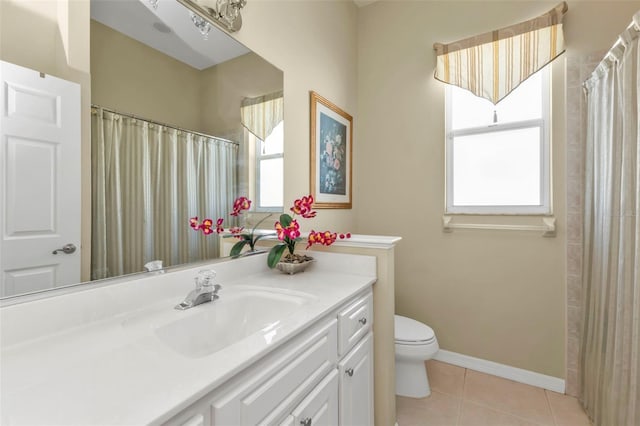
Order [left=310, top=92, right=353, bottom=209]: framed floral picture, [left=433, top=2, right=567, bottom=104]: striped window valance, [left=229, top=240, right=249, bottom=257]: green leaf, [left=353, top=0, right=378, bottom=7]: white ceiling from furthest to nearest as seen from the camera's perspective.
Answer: [left=353, top=0, right=378, bottom=7]: white ceiling → [left=310, top=92, right=353, bottom=209]: framed floral picture → [left=433, top=2, right=567, bottom=104]: striped window valance → [left=229, top=240, right=249, bottom=257]: green leaf

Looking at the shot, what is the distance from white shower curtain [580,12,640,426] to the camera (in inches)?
50.9

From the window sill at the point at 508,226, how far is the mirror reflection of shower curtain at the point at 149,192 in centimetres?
167

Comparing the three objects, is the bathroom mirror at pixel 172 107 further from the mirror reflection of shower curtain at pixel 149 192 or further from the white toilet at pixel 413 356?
the white toilet at pixel 413 356

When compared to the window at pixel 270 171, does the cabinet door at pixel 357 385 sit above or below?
below

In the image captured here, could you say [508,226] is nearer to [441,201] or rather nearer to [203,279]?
[441,201]

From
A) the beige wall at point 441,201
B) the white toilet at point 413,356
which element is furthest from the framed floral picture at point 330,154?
the white toilet at point 413,356

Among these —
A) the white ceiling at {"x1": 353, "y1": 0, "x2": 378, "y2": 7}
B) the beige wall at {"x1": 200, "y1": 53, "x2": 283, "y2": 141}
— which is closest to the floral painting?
the beige wall at {"x1": 200, "y1": 53, "x2": 283, "y2": 141}

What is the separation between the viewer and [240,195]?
1.45 m

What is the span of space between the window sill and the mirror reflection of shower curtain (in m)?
1.67

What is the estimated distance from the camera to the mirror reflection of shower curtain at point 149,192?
3.05 ft

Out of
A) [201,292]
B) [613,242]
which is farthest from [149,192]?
[613,242]

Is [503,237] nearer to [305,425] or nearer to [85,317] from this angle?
[305,425]

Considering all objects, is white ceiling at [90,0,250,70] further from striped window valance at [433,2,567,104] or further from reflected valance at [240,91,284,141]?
striped window valance at [433,2,567,104]

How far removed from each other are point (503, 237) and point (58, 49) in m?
2.46
